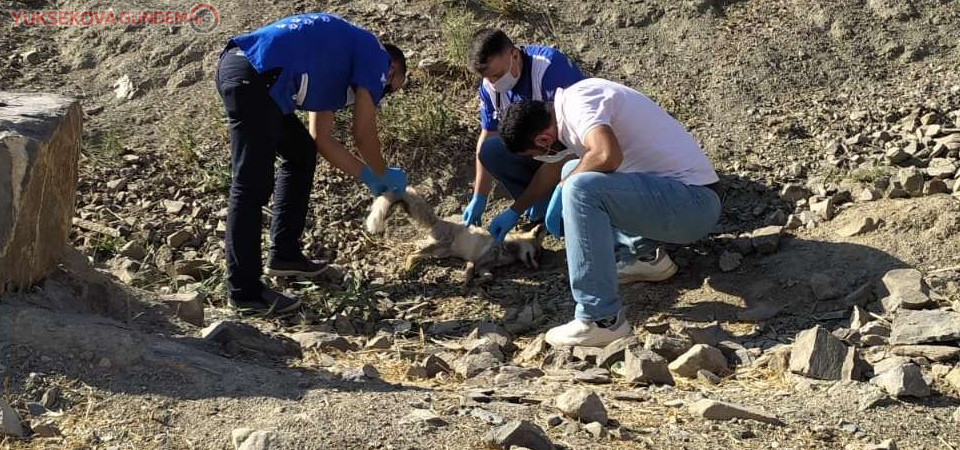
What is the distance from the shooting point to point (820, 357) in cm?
339

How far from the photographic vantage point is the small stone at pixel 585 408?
3.00 meters

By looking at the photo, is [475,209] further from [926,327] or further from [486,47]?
[926,327]

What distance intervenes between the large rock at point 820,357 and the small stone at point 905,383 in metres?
0.15

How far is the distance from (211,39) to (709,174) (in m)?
3.71

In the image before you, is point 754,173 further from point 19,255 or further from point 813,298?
point 19,255

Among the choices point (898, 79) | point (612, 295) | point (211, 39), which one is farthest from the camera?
point (211, 39)

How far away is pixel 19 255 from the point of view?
11.6 feet

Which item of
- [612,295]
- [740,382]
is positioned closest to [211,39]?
[612,295]

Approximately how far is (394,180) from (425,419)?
187 centimetres

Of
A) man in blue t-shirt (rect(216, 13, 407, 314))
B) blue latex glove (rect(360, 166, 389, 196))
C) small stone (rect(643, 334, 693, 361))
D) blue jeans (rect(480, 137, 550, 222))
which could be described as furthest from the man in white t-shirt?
blue latex glove (rect(360, 166, 389, 196))

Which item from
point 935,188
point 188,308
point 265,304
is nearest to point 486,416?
point 188,308

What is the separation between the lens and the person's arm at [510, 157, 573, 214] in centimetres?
451

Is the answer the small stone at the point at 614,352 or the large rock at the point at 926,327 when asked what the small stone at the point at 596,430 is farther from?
the large rock at the point at 926,327

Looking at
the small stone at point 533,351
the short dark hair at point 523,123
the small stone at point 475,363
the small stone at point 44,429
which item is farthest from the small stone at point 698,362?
the small stone at point 44,429
